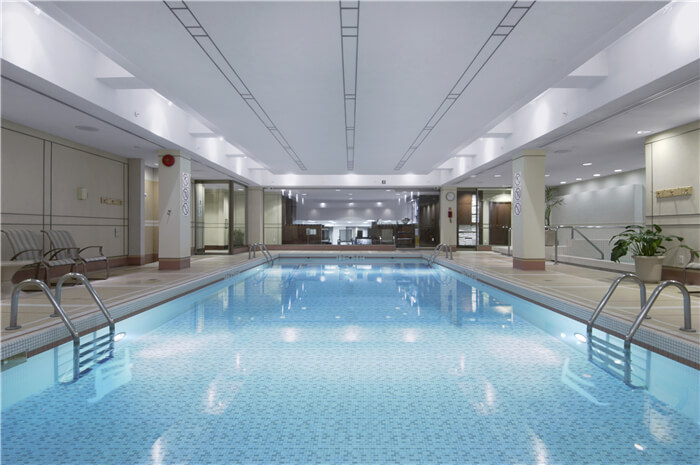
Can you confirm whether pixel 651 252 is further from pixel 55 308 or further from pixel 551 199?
pixel 551 199

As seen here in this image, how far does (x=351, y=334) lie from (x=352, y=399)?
166 cm

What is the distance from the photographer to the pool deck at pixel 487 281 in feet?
11.3

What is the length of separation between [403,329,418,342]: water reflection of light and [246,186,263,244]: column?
13066mm

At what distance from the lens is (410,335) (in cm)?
437

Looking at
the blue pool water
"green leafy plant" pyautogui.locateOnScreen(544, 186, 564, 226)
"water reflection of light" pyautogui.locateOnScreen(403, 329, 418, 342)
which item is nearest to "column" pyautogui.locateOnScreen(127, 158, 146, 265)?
the blue pool water

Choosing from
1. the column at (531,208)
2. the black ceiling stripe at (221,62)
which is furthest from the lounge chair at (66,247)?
the column at (531,208)

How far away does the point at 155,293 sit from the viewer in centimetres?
577

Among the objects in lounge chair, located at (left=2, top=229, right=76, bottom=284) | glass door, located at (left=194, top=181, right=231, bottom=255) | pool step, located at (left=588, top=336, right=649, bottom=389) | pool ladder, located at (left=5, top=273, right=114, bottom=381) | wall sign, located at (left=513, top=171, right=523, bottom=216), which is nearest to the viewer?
pool step, located at (left=588, top=336, right=649, bottom=389)

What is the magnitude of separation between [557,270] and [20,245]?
1063cm

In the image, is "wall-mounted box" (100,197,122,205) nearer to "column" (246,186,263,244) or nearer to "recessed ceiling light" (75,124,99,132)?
"recessed ceiling light" (75,124,99,132)

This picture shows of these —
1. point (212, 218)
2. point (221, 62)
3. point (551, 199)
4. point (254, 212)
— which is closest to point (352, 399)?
point (221, 62)

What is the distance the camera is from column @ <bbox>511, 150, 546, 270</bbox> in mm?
8734

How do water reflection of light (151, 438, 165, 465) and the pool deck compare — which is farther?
the pool deck

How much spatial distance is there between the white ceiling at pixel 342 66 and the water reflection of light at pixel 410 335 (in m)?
3.27
